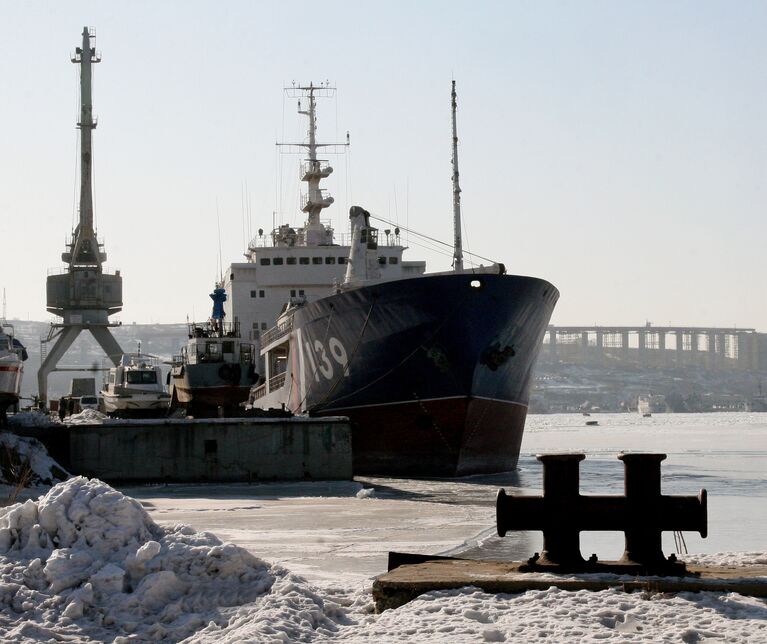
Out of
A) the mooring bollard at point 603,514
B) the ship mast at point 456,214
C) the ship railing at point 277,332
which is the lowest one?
the mooring bollard at point 603,514

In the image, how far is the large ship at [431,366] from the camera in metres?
31.1

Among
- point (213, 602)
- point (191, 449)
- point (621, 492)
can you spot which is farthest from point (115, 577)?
point (191, 449)

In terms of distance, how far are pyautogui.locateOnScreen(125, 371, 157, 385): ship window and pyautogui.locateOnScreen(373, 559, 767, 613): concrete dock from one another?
3108cm

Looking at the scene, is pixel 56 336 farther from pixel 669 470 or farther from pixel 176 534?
pixel 176 534

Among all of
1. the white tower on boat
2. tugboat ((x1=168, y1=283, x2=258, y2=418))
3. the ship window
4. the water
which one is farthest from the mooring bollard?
the white tower on boat

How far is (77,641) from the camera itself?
800 cm

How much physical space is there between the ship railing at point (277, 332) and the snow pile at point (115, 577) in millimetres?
28801

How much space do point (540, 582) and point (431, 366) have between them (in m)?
22.7

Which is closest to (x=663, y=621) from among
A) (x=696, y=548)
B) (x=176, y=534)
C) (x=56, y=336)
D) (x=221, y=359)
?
(x=176, y=534)

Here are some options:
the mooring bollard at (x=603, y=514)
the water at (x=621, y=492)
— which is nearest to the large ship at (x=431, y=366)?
the water at (x=621, y=492)

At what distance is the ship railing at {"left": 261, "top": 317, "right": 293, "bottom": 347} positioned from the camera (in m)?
38.6

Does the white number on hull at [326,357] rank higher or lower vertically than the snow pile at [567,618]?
higher

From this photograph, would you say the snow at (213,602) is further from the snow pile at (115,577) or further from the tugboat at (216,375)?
the tugboat at (216,375)

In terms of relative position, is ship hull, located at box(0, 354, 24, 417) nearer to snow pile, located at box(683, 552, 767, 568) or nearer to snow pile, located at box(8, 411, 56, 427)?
snow pile, located at box(8, 411, 56, 427)
